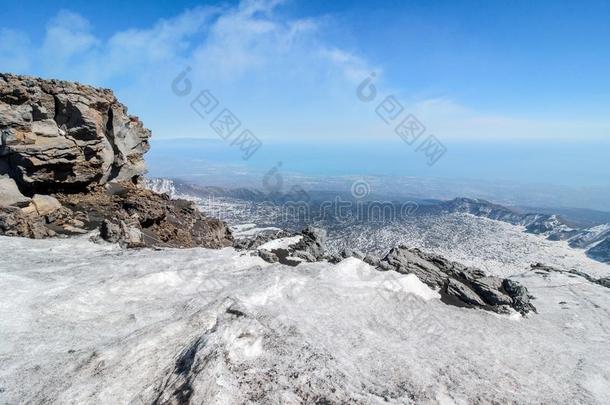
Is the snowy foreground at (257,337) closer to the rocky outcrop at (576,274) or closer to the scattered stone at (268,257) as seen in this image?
the scattered stone at (268,257)

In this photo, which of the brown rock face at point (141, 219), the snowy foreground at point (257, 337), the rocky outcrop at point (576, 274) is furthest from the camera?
the rocky outcrop at point (576, 274)

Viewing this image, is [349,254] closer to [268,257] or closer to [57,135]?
[268,257]

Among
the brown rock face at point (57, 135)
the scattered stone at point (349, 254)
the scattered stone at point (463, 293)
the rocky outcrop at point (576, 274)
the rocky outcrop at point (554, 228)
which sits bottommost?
the rocky outcrop at point (554, 228)

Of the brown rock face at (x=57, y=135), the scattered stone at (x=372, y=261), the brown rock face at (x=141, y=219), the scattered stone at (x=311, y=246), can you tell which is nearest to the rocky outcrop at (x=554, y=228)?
the scattered stone at (x=372, y=261)

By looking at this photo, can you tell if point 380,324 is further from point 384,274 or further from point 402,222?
point 402,222

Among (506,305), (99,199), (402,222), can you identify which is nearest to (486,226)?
(402,222)

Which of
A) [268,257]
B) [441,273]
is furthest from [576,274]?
[268,257]

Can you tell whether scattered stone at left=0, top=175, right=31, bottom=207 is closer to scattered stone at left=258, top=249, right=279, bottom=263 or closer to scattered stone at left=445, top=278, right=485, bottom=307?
scattered stone at left=258, top=249, right=279, bottom=263
